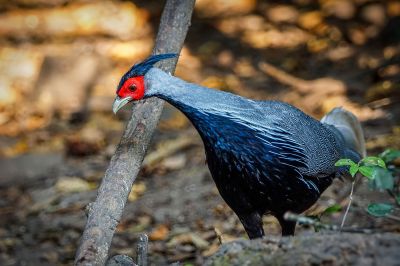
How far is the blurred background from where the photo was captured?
5.92 m

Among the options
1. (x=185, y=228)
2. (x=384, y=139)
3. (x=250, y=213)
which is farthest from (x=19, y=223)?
(x=384, y=139)

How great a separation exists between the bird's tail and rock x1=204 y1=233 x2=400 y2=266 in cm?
223

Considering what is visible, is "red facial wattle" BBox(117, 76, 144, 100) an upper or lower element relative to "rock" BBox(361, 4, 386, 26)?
lower

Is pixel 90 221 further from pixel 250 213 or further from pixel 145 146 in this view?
A: pixel 250 213

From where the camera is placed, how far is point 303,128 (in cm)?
411

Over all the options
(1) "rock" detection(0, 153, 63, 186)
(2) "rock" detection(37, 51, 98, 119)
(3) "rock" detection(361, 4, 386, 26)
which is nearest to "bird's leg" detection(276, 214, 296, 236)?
(1) "rock" detection(0, 153, 63, 186)

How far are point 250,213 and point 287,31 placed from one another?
20.7ft

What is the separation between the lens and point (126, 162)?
13.3ft

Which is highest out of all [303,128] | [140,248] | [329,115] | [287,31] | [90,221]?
[287,31]

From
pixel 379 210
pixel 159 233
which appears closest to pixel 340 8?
pixel 159 233

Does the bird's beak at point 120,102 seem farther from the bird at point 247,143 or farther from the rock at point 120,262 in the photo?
the rock at point 120,262

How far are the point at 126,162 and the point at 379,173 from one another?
6.01 feet

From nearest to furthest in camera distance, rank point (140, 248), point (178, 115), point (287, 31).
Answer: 1. point (140, 248)
2. point (178, 115)
3. point (287, 31)

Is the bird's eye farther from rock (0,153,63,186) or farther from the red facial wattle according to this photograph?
rock (0,153,63,186)
